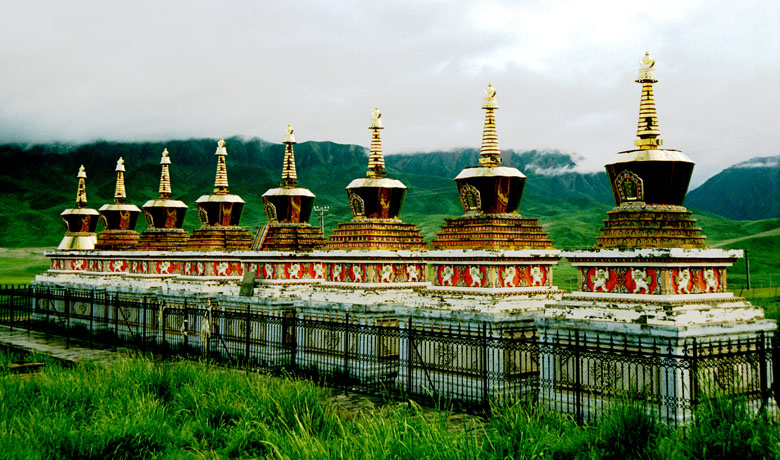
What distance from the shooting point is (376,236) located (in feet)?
60.1

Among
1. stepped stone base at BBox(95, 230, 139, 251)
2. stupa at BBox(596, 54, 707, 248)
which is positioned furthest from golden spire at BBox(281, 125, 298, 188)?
stupa at BBox(596, 54, 707, 248)

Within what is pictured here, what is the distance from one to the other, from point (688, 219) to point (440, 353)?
5795 millimetres

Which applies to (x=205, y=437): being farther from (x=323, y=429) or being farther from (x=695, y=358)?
(x=695, y=358)

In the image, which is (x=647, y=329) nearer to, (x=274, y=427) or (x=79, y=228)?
(x=274, y=427)

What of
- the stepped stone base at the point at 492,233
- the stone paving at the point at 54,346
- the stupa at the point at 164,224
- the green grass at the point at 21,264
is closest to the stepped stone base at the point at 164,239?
the stupa at the point at 164,224

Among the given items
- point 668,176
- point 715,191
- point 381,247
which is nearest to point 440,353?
point 381,247

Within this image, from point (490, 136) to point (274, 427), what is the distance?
928 cm

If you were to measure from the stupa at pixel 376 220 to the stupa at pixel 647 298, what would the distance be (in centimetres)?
618

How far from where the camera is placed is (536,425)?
915cm

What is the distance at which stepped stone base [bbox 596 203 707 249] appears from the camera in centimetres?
1224

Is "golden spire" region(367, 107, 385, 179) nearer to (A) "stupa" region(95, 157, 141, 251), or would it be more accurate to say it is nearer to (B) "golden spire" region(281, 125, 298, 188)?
(B) "golden spire" region(281, 125, 298, 188)

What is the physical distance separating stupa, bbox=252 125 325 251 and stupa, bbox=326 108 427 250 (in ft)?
12.3

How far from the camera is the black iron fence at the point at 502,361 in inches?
426

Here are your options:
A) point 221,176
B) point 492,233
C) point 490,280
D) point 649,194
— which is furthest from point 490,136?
point 221,176
